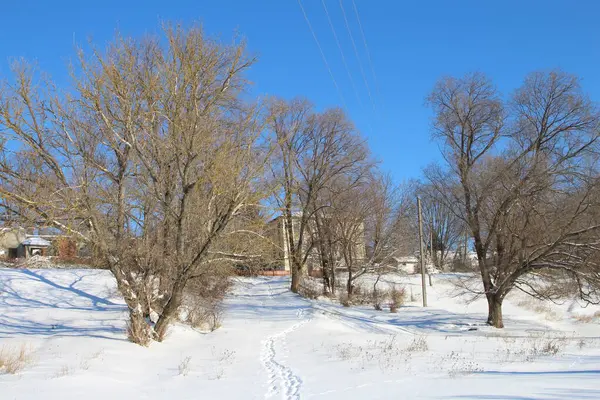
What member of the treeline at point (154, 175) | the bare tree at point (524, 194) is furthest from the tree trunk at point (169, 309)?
the bare tree at point (524, 194)

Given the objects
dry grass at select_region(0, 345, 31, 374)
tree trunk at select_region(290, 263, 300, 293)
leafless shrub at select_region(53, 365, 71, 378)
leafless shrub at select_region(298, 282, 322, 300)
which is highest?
tree trunk at select_region(290, 263, 300, 293)

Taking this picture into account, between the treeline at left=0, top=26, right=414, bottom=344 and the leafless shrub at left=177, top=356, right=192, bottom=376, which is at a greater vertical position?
the treeline at left=0, top=26, right=414, bottom=344

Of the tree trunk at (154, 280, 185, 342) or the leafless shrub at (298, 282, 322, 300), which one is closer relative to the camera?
the tree trunk at (154, 280, 185, 342)

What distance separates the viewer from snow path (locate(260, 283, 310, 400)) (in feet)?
28.2

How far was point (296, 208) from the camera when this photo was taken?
106ft

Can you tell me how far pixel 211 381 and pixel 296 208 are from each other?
22.4 m

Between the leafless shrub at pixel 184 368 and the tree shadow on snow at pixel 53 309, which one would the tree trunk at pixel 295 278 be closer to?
the tree shadow on snow at pixel 53 309

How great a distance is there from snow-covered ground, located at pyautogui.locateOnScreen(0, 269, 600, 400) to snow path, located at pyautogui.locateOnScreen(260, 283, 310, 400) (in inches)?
1.0

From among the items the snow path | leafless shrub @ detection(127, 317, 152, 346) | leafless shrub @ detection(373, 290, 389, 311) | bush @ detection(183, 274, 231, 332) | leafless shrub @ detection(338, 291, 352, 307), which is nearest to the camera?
the snow path

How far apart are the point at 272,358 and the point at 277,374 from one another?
2.58 metres

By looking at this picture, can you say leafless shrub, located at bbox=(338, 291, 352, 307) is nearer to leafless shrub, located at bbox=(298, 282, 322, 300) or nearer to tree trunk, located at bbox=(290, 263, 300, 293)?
leafless shrub, located at bbox=(298, 282, 322, 300)

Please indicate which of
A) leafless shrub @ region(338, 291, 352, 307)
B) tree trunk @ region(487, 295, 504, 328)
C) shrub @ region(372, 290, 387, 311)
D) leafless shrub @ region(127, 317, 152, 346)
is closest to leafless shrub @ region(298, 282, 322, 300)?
leafless shrub @ region(338, 291, 352, 307)

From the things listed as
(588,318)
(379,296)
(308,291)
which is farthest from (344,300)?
(588,318)

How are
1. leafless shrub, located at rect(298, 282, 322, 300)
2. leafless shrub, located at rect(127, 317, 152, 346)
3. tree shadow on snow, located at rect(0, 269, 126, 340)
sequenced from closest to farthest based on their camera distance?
leafless shrub, located at rect(127, 317, 152, 346) → tree shadow on snow, located at rect(0, 269, 126, 340) → leafless shrub, located at rect(298, 282, 322, 300)
